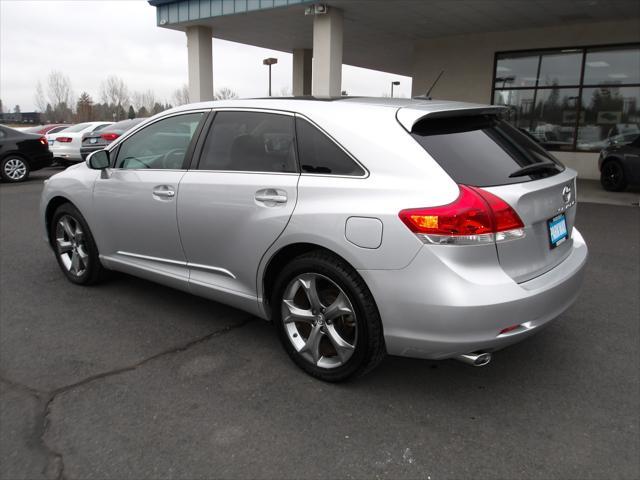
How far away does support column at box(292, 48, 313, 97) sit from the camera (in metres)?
19.7

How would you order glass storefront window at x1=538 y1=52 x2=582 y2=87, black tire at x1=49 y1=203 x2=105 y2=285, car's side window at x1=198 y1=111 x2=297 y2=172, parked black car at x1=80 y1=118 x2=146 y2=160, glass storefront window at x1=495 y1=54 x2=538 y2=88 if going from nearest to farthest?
car's side window at x1=198 y1=111 x2=297 y2=172 < black tire at x1=49 y1=203 x2=105 y2=285 < glass storefront window at x1=538 y1=52 x2=582 y2=87 < parked black car at x1=80 y1=118 x2=146 y2=160 < glass storefront window at x1=495 y1=54 x2=538 y2=88

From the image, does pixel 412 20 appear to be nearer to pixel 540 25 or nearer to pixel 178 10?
pixel 540 25

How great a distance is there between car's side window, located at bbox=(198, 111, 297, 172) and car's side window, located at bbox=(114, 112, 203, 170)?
0.85 feet

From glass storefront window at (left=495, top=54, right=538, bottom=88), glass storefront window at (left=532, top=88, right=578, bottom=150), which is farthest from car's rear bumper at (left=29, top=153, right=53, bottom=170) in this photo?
glass storefront window at (left=532, top=88, right=578, bottom=150)

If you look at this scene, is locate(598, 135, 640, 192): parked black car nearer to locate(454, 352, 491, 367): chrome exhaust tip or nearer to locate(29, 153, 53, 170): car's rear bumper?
locate(454, 352, 491, 367): chrome exhaust tip

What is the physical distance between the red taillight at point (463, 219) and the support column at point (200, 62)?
1415cm

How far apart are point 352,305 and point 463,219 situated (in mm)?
749

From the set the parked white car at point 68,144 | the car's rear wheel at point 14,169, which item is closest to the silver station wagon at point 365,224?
the car's rear wheel at point 14,169

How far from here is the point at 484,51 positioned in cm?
1534

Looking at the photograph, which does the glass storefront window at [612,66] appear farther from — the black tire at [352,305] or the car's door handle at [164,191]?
the black tire at [352,305]

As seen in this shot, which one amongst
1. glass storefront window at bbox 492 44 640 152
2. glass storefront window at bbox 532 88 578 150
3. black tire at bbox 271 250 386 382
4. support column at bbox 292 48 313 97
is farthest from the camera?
support column at bbox 292 48 313 97

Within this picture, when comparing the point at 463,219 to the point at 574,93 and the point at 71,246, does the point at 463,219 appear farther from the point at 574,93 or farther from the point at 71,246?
the point at 574,93

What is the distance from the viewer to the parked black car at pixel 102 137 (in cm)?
1473

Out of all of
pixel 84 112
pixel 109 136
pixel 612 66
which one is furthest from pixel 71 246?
pixel 84 112
